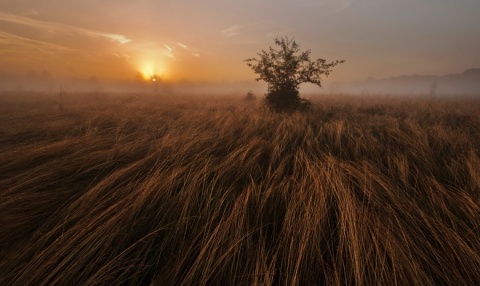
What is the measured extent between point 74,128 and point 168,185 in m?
3.91

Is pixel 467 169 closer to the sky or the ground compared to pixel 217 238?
closer to the sky

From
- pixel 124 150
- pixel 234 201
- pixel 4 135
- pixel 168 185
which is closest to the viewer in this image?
pixel 234 201

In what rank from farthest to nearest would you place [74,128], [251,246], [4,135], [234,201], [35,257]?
[74,128]
[4,135]
[234,201]
[251,246]
[35,257]

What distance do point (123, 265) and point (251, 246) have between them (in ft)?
2.50

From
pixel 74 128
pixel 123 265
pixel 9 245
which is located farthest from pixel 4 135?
pixel 123 265

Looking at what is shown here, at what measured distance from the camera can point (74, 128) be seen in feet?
14.6

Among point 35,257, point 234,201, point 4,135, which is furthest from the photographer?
point 4,135

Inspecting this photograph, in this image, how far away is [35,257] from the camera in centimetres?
117

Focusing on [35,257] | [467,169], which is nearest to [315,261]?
[35,257]

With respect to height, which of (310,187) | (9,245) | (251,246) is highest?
(310,187)

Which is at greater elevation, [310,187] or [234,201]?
[310,187]

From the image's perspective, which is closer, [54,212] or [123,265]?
[123,265]

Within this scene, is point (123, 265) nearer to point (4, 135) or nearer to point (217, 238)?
point (217, 238)

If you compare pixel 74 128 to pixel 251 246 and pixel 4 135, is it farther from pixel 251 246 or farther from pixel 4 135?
pixel 251 246
